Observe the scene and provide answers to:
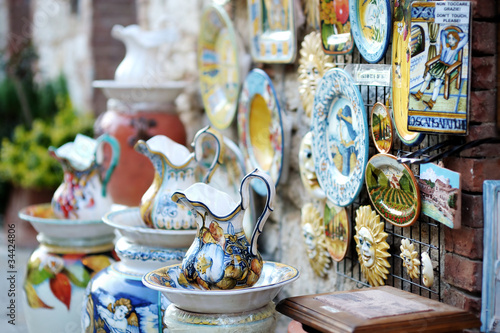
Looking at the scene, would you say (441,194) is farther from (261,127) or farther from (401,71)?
(261,127)

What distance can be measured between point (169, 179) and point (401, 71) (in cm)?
76

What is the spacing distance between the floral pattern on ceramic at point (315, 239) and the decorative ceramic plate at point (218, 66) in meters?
0.71

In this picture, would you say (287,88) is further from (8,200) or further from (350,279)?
(8,200)

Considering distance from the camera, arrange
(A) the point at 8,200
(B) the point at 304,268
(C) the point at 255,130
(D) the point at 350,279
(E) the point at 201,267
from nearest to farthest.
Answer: (E) the point at 201,267, (D) the point at 350,279, (B) the point at 304,268, (C) the point at 255,130, (A) the point at 8,200

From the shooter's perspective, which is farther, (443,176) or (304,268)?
(304,268)

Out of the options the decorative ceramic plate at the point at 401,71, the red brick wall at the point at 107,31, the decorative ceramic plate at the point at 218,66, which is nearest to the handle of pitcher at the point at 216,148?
the decorative ceramic plate at the point at 401,71

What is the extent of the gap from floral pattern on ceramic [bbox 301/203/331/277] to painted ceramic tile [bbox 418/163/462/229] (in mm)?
601

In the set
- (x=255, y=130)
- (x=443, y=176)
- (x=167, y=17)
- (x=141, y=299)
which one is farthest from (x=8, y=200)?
(x=443, y=176)

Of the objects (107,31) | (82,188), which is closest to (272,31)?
(82,188)

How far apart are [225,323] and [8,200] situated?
12.9 feet

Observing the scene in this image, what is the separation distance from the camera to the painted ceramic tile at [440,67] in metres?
1.36

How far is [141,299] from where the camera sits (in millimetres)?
1792

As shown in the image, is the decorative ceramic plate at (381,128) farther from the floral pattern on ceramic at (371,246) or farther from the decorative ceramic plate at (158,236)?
the decorative ceramic plate at (158,236)

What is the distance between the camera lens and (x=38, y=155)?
4328mm
